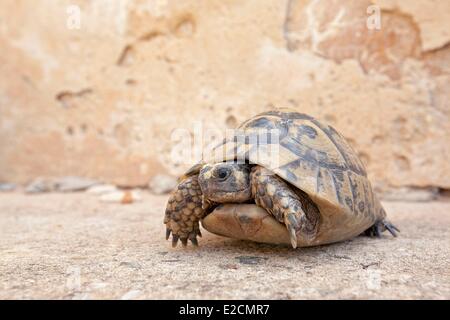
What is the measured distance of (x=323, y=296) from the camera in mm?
1385

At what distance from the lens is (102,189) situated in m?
4.95

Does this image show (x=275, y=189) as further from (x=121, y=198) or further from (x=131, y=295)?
(x=121, y=198)

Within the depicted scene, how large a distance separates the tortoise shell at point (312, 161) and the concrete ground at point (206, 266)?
182 mm

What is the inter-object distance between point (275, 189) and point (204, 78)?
3.30 metres

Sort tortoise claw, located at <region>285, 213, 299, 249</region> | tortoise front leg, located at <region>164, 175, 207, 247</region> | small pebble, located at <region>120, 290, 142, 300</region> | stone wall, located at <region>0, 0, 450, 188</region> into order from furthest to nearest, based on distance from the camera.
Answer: stone wall, located at <region>0, 0, 450, 188</region> < tortoise front leg, located at <region>164, 175, 207, 247</region> < tortoise claw, located at <region>285, 213, 299, 249</region> < small pebble, located at <region>120, 290, 142, 300</region>

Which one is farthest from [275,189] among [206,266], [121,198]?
[121,198]

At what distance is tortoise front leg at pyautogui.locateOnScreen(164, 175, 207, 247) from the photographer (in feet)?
6.64

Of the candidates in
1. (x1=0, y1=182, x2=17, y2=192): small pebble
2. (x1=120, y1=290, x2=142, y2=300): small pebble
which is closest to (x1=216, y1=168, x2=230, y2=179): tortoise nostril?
(x1=120, y1=290, x2=142, y2=300): small pebble

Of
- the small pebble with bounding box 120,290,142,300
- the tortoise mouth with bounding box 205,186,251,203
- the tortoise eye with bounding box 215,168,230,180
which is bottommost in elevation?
the small pebble with bounding box 120,290,142,300

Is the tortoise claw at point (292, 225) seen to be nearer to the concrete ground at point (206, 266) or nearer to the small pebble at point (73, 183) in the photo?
the concrete ground at point (206, 266)

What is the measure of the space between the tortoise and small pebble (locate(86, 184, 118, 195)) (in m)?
3.01

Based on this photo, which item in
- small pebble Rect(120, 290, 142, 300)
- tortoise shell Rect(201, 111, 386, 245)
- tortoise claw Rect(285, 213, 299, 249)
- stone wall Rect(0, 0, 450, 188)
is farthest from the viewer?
stone wall Rect(0, 0, 450, 188)

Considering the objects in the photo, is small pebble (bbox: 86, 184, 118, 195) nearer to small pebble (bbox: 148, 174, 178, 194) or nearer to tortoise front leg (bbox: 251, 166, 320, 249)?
small pebble (bbox: 148, 174, 178, 194)
